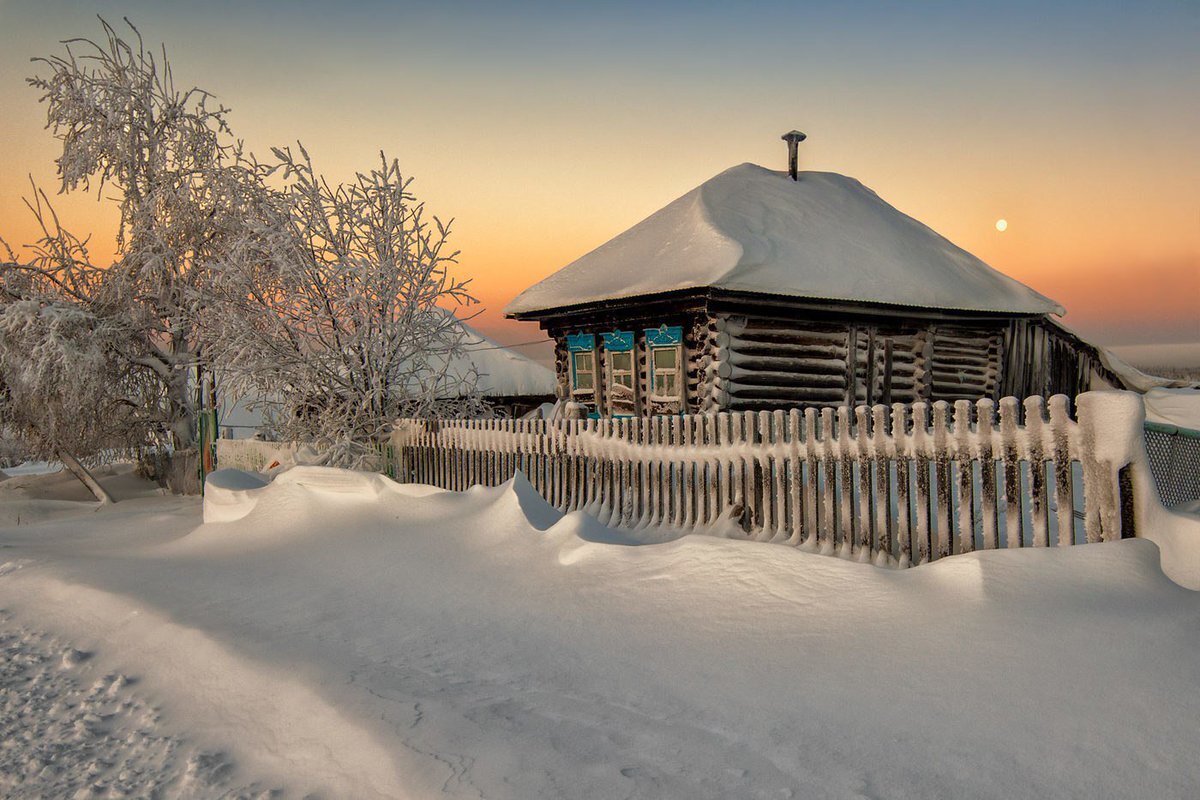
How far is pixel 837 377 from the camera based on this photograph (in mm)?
16281

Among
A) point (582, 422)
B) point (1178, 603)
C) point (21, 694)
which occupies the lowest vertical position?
point (21, 694)

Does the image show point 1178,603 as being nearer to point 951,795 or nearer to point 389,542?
point 951,795

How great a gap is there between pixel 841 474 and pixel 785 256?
9.16 meters

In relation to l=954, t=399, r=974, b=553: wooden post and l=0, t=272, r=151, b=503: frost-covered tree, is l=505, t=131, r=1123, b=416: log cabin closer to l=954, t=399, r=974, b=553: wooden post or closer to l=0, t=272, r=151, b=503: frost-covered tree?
l=954, t=399, r=974, b=553: wooden post

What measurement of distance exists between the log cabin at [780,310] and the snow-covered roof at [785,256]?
1.8 inches

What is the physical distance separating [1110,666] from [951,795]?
4.15 feet

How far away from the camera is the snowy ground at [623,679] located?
3.16 metres

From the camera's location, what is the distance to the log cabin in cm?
1469

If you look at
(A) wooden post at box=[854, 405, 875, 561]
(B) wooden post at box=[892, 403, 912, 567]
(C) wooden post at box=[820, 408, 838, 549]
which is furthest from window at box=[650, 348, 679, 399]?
(B) wooden post at box=[892, 403, 912, 567]

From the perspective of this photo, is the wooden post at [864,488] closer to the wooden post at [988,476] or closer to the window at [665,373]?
the wooden post at [988,476]

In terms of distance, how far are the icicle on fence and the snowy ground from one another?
82 centimetres

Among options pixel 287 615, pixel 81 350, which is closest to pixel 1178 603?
pixel 287 615

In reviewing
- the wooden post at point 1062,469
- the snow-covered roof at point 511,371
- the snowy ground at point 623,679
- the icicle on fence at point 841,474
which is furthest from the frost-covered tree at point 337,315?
the snow-covered roof at point 511,371

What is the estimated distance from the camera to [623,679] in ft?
13.8
